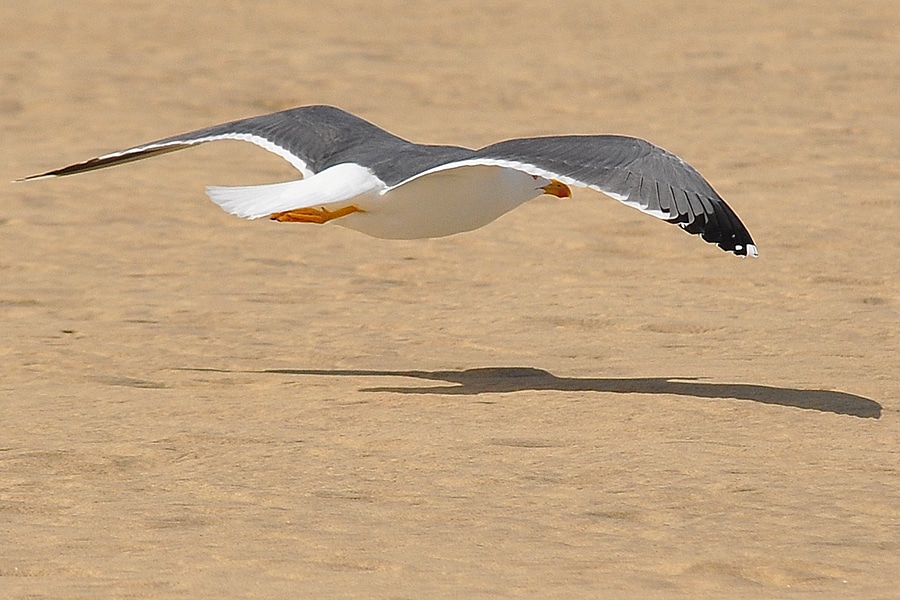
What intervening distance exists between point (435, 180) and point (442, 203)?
0.12m

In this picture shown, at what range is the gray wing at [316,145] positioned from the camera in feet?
21.8

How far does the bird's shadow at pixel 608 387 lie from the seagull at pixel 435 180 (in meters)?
0.58

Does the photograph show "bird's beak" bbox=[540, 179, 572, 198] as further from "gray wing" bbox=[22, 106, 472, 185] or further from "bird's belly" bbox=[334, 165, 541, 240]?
"gray wing" bbox=[22, 106, 472, 185]

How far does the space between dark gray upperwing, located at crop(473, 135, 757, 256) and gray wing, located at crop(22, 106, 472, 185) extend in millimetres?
398

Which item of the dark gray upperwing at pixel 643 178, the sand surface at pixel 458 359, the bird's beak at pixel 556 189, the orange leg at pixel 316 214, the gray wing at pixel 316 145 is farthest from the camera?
the bird's beak at pixel 556 189

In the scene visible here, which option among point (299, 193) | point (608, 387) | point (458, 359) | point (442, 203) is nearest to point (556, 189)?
point (442, 203)

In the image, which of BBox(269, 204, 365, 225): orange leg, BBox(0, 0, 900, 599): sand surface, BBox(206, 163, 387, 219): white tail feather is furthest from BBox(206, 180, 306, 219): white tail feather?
BBox(0, 0, 900, 599): sand surface

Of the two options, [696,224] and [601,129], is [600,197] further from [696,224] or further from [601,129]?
[696,224]

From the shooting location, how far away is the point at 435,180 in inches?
258

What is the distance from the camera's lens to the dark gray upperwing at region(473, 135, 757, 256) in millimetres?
5984

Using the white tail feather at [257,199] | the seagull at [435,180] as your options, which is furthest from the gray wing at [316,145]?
the white tail feather at [257,199]

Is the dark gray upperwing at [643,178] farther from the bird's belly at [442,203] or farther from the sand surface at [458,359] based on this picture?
the sand surface at [458,359]

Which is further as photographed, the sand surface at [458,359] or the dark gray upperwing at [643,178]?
the dark gray upperwing at [643,178]

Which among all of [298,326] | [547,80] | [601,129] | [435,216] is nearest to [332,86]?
[547,80]
